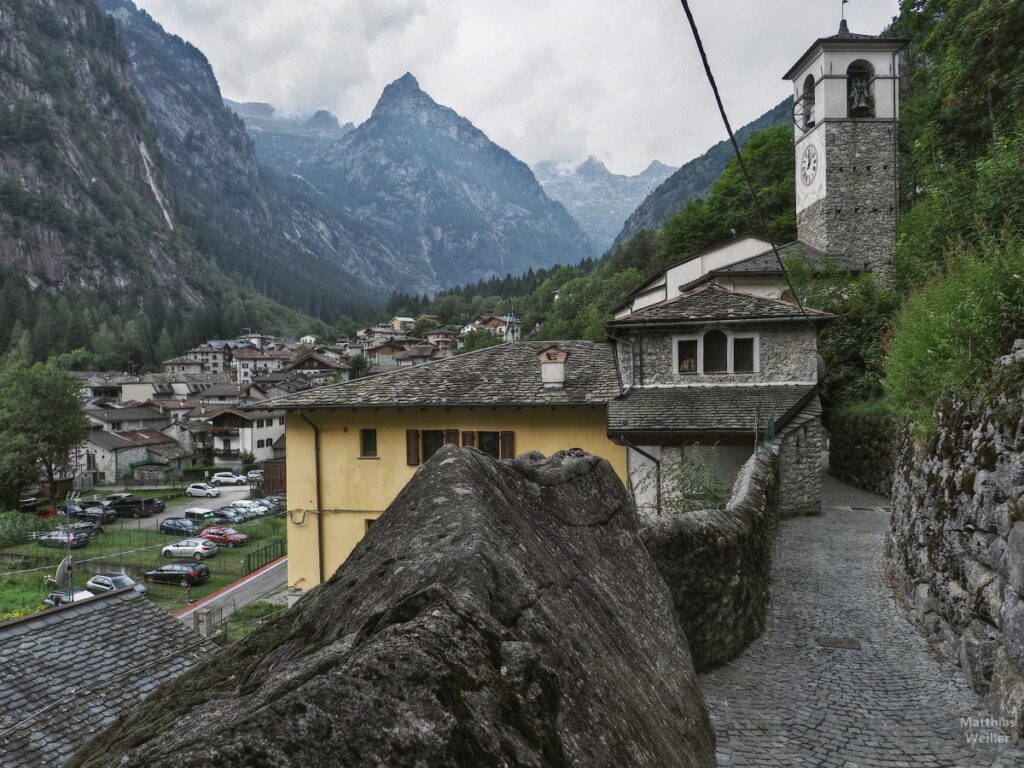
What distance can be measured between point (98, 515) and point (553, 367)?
142 feet

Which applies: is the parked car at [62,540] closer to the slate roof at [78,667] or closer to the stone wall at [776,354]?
the slate roof at [78,667]

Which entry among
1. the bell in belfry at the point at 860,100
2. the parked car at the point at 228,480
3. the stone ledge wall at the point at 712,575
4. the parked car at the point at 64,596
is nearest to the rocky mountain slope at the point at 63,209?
the parked car at the point at 228,480

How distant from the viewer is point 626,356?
17562 mm

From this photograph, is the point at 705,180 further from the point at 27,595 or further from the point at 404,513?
the point at 404,513

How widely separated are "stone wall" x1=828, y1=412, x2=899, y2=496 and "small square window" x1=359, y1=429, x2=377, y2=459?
1420cm

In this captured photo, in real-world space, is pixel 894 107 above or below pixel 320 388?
above

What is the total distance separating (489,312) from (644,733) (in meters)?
159

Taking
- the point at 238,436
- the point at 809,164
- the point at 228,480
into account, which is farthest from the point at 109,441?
the point at 809,164

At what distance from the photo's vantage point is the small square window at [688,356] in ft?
56.0

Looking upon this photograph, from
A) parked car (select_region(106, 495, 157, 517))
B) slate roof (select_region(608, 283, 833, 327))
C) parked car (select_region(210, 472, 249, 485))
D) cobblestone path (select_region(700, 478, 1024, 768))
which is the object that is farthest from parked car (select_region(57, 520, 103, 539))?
cobblestone path (select_region(700, 478, 1024, 768))

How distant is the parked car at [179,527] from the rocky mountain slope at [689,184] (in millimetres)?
126513

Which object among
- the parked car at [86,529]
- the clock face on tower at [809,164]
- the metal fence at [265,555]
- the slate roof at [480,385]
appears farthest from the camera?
the parked car at [86,529]

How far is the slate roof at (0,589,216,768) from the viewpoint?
8969 millimetres

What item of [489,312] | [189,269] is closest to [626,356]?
[489,312]
